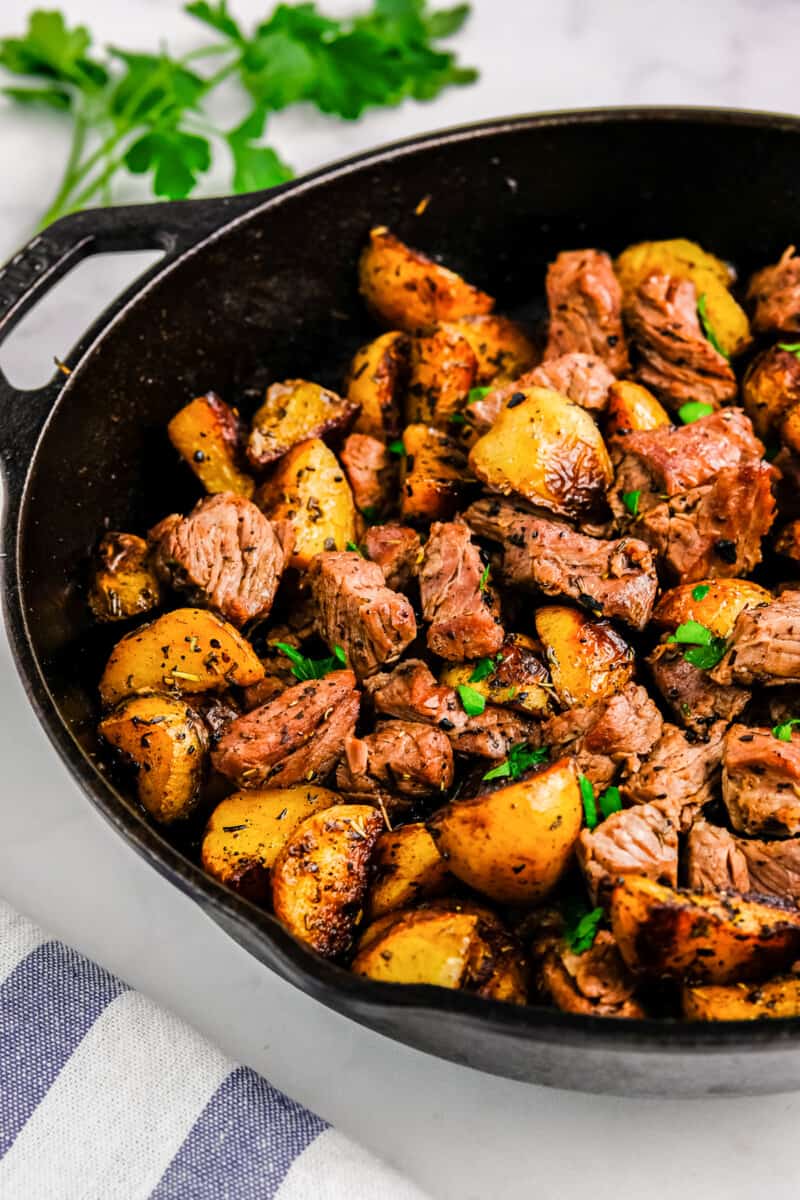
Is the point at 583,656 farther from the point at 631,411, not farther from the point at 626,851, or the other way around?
the point at 631,411

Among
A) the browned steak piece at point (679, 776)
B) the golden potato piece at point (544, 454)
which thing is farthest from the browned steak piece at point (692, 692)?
the golden potato piece at point (544, 454)

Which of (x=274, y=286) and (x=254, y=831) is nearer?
(x=254, y=831)

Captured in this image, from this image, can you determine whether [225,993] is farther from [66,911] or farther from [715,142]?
[715,142]

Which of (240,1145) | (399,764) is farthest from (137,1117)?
(399,764)

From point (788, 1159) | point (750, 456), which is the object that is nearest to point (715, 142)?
point (750, 456)

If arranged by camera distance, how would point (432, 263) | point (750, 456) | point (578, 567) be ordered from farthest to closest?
point (432, 263) < point (750, 456) < point (578, 567)

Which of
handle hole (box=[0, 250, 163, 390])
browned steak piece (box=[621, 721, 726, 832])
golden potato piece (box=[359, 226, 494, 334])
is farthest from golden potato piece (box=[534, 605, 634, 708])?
handle hole (box=[0, 250, 163, 390])
